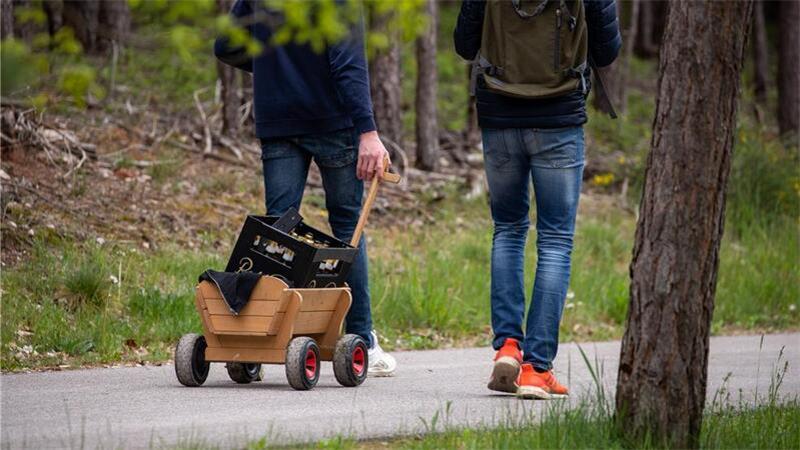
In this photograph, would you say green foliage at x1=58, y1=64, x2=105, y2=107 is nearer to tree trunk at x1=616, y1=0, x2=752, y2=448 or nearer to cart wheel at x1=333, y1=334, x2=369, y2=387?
tree trunk at x1=616, y1=0, x2=752, y2=448

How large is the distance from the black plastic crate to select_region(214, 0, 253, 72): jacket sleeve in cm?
106

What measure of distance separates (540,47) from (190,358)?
2344 millimetres

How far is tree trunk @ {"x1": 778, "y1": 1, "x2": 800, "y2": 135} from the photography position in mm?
20969

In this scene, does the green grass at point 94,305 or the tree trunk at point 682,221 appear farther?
the green grass at point 94,305

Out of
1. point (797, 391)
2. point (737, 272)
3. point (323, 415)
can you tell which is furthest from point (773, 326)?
point (323, 415)

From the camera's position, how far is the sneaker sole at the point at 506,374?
618cm

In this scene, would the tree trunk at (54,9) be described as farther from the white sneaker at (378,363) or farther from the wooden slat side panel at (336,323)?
the white sneaker at (378,363)

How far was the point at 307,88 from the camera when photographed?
6.63 metres

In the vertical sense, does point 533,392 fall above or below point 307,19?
below

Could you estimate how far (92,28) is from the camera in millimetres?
5684

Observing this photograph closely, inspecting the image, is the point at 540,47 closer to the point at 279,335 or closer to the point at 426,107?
the point at 279,335

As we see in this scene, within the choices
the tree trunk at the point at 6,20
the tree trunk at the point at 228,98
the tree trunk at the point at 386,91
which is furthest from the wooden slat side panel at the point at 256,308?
the tree trunk at the point at 386,91

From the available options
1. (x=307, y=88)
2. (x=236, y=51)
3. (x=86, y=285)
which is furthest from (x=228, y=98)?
(x=307, y=88)

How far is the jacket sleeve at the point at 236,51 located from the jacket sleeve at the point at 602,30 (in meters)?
1.83
